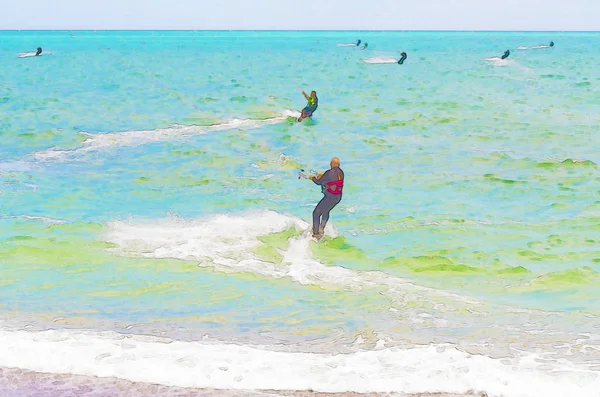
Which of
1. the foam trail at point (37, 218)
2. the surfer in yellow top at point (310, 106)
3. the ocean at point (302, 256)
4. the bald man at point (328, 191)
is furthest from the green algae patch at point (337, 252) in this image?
the surfer in yellow top at point (310, 106)

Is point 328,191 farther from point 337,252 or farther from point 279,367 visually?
point 279,367

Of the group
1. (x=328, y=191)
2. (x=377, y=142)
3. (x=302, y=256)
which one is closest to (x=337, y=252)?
(x=302, y=256)

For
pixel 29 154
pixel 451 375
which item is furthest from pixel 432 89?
pixel 451 375

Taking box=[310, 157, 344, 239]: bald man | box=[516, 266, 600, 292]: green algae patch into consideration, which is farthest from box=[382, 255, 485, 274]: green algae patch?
box=[310, 157, 344, 239]: bald man

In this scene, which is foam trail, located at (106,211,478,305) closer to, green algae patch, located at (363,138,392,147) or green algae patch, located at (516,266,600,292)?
green algae patch, located at (516,266,600,292)

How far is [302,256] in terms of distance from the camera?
13.1m

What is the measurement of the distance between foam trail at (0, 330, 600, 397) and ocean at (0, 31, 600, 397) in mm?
32

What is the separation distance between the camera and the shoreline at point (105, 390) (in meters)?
7.20

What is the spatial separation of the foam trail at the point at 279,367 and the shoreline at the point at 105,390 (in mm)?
123

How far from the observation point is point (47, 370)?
777 centimetres

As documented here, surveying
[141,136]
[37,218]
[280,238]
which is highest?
[280,238]

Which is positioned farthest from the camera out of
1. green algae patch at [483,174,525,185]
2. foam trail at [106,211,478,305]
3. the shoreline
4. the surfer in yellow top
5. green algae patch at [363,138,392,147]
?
the surfer in yellow top

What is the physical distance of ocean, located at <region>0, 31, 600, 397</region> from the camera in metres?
8.31

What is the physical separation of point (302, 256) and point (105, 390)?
622 centimetres
